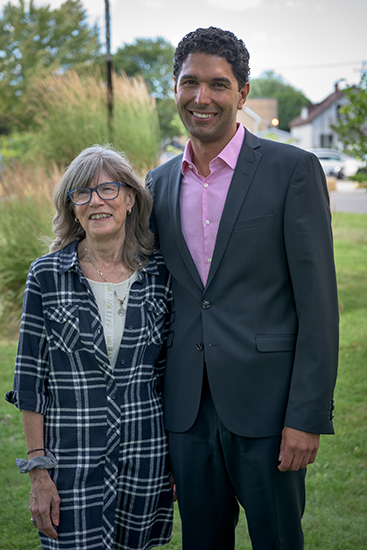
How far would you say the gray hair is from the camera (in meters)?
2.29

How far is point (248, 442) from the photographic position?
2.17 meters

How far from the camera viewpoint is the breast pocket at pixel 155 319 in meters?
2.29

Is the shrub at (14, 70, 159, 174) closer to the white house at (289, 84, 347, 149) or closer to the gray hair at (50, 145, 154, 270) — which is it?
the gray hair at (50, 145, 154, 270)

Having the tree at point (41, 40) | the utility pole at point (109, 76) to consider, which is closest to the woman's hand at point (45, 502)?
the utility pole at point (109, 76)

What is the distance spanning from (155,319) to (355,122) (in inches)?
217

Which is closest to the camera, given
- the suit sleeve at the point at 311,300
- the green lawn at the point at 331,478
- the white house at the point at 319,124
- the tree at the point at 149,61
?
the suit sleeve at the point at 311,300

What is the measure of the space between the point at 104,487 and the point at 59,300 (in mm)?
781

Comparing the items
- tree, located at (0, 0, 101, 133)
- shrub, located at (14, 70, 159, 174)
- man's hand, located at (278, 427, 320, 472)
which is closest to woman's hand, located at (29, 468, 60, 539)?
man's hand, located at (278, 427, 320, 472)

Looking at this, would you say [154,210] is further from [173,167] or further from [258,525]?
[258,525]

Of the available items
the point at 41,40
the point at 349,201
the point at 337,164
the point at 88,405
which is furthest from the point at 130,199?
the point at 41,40

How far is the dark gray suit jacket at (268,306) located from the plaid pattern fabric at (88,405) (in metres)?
0.21

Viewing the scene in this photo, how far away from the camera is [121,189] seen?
7.65ft

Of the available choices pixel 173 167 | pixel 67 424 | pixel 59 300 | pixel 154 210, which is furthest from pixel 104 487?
pixel 173 167

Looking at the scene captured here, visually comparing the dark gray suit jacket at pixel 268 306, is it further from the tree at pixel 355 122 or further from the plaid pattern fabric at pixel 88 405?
the tree at pixel 355 122
